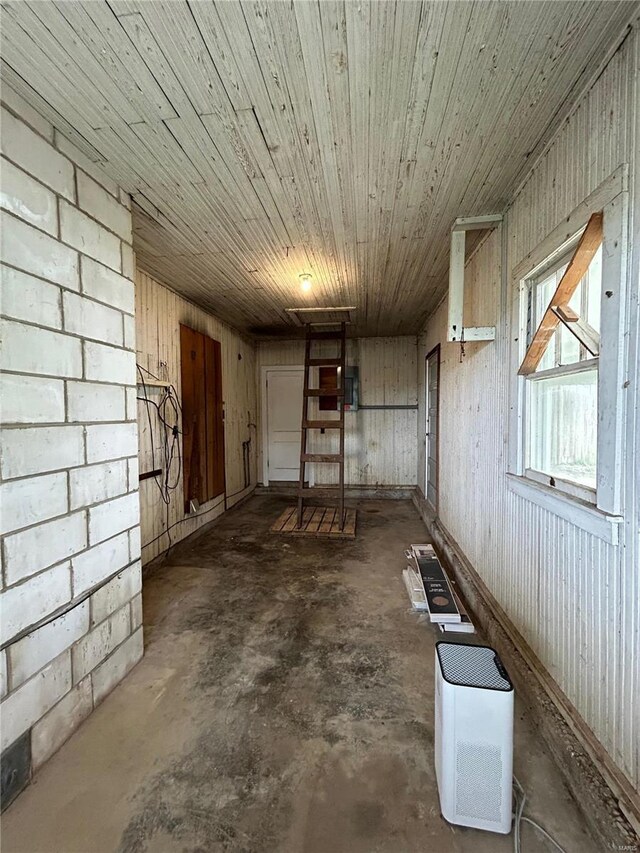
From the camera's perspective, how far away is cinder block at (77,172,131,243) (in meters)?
1.70

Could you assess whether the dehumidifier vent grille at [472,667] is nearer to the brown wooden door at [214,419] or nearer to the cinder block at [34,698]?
the cinder block at [34,698]

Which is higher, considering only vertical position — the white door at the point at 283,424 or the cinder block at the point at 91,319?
the cinder block at the point at 91,319

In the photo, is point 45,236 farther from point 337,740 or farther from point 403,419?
point 403,419

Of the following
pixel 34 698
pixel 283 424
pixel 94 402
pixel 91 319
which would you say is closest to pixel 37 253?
pixel 91 319

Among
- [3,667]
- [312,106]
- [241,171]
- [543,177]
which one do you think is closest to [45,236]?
[241,171]

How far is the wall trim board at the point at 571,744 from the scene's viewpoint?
106 centimetres

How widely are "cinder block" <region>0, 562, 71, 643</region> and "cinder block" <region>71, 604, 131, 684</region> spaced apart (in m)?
0.27

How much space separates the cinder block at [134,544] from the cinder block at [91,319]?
1.07 m

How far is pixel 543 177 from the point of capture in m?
1.68

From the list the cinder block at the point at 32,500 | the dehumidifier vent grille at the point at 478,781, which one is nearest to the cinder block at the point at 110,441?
the cinder block at the point at 32,500

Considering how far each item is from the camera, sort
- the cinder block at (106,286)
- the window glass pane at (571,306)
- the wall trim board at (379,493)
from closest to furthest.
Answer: the window glass pane at (571,306), the cinder block at (106,286), the wall trim board at (379,493)

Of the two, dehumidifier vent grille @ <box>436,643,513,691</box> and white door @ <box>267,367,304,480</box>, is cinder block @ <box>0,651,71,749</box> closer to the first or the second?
dehumidifier vent grille @ <box>436,643,513,691</box>

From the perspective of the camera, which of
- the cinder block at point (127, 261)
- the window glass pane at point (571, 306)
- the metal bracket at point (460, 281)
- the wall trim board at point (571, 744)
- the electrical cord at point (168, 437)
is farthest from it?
the electrical cord at point (168, 437)

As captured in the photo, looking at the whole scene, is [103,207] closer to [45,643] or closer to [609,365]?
[45,643]
